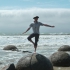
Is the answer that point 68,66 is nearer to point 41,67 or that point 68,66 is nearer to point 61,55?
point 61,55

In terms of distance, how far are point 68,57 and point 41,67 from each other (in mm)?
3711

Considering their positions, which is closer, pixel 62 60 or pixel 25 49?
pixel 62 60

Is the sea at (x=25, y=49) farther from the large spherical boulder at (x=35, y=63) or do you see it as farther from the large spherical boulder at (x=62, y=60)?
the large spherical boulder at (x=35, y=63)

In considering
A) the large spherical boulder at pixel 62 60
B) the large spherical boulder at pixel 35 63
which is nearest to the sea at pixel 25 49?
the large spherical boulder at pixel 62 60

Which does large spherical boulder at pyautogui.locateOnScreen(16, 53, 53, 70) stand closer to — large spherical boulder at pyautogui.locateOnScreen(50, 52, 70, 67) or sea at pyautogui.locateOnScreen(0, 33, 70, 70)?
Answer: sea at pyautogui.locateOnScreen(0, 33, 70, 70)

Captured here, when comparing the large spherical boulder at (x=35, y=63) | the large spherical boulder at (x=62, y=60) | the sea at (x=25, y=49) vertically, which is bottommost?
the sea at (x=25, y=49)

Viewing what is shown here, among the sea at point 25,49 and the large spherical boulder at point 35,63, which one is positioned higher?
the large spherical boulder at point 35,63

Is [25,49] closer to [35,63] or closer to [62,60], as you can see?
[62,60]

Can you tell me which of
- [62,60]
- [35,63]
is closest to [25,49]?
[62,60]

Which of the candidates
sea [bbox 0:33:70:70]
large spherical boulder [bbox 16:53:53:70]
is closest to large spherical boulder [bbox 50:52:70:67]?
sea [bbox 0:33:70:70]

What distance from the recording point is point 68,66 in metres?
13.3

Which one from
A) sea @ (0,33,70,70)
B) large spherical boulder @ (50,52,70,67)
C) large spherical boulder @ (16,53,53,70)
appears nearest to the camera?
large spherical boulder @ (16,53,53,70)

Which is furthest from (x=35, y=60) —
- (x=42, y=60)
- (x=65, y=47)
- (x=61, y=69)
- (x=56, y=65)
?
(x=65, y=47)

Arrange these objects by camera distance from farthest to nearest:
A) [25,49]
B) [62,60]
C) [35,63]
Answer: [25,49], [62,60], [35,63]
